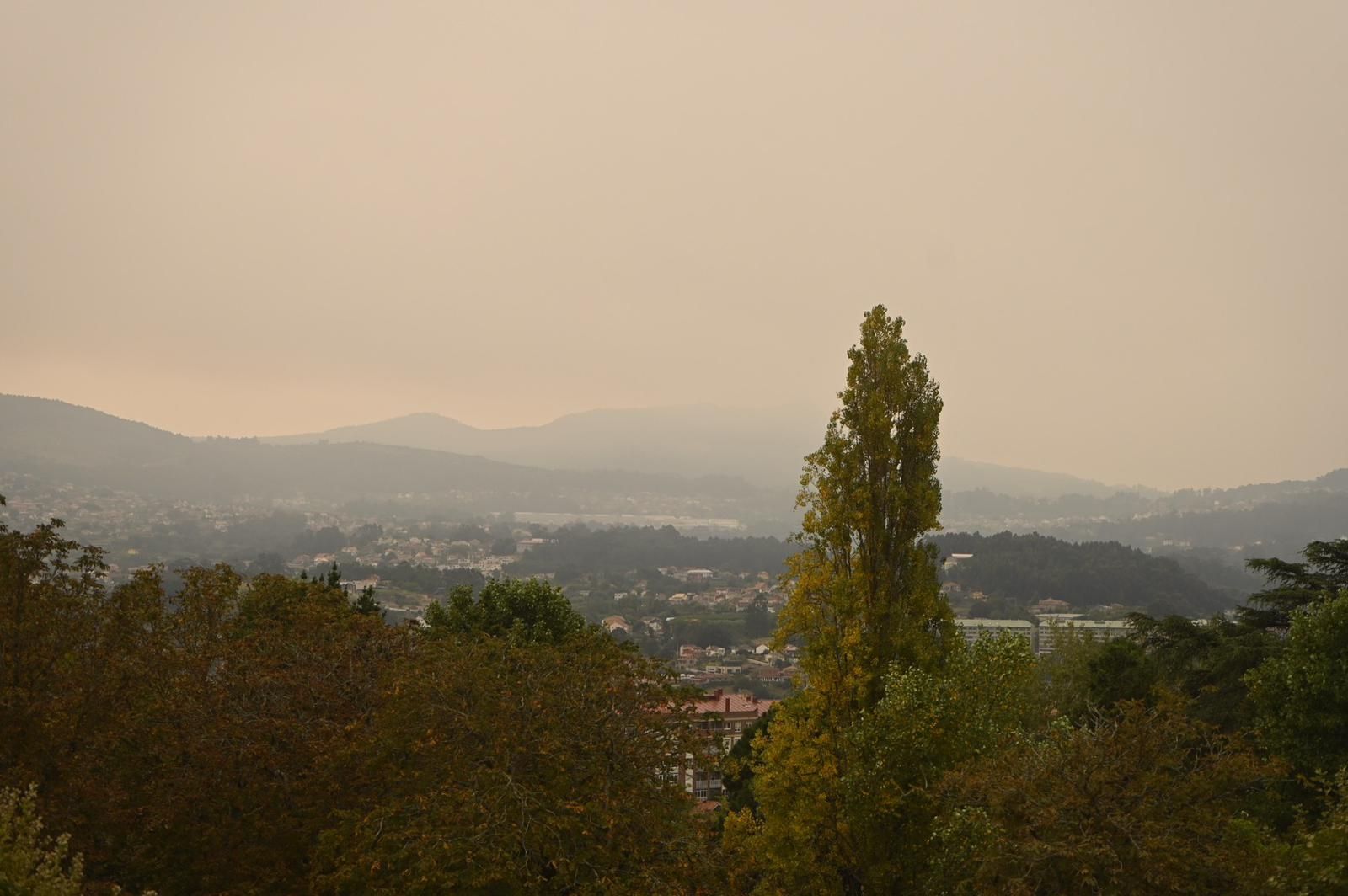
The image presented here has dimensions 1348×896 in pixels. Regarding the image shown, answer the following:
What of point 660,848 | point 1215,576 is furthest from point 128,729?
point 1215,576

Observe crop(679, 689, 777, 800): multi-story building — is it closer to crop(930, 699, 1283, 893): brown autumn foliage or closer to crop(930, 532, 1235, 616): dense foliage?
crop(930, 699, 1283, 893): brown autumn foliage

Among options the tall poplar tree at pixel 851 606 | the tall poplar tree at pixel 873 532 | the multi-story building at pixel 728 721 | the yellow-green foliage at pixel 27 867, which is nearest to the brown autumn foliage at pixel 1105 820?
the tall poplar tree at pixel 851 606

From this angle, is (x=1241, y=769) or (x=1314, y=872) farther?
(x=1241, y=769)

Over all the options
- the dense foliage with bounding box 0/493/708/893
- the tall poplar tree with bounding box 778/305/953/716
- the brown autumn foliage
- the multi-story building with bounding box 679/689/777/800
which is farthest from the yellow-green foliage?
the multi-story building with bounding box 679/689/777/800

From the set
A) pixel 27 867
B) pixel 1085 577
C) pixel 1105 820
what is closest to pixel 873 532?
pixel 1105 820

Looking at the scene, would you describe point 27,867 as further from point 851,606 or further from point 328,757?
point 851,606

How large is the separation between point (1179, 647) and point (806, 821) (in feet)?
43.1

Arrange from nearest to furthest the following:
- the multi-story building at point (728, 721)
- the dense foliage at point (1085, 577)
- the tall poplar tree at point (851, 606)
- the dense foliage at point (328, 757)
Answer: the dense foliage at point (328, 757) → the tall poplar tree at point (851, 606) → the multi-story building at point (728, 721) → the dense foliage at point (1085, 577)

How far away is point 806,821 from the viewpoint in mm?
12820

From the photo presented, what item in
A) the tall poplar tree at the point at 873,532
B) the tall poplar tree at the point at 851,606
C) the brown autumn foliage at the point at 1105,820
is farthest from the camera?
the tall poplar tree at the point at 873,532

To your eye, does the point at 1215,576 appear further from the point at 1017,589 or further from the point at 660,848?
the point at 660,848

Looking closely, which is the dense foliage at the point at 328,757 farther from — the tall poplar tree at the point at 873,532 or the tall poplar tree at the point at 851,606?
the tall poplar tree at the point at 873,532

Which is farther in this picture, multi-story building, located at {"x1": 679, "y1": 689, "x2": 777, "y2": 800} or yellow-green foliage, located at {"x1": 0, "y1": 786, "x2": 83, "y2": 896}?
multi-story building, located at {"x1": 679, "y1": 689, "x2": 777, "y2": 800}

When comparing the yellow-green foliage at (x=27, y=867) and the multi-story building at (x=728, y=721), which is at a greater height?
the yellow-green foliage at (x=27, y=867)
